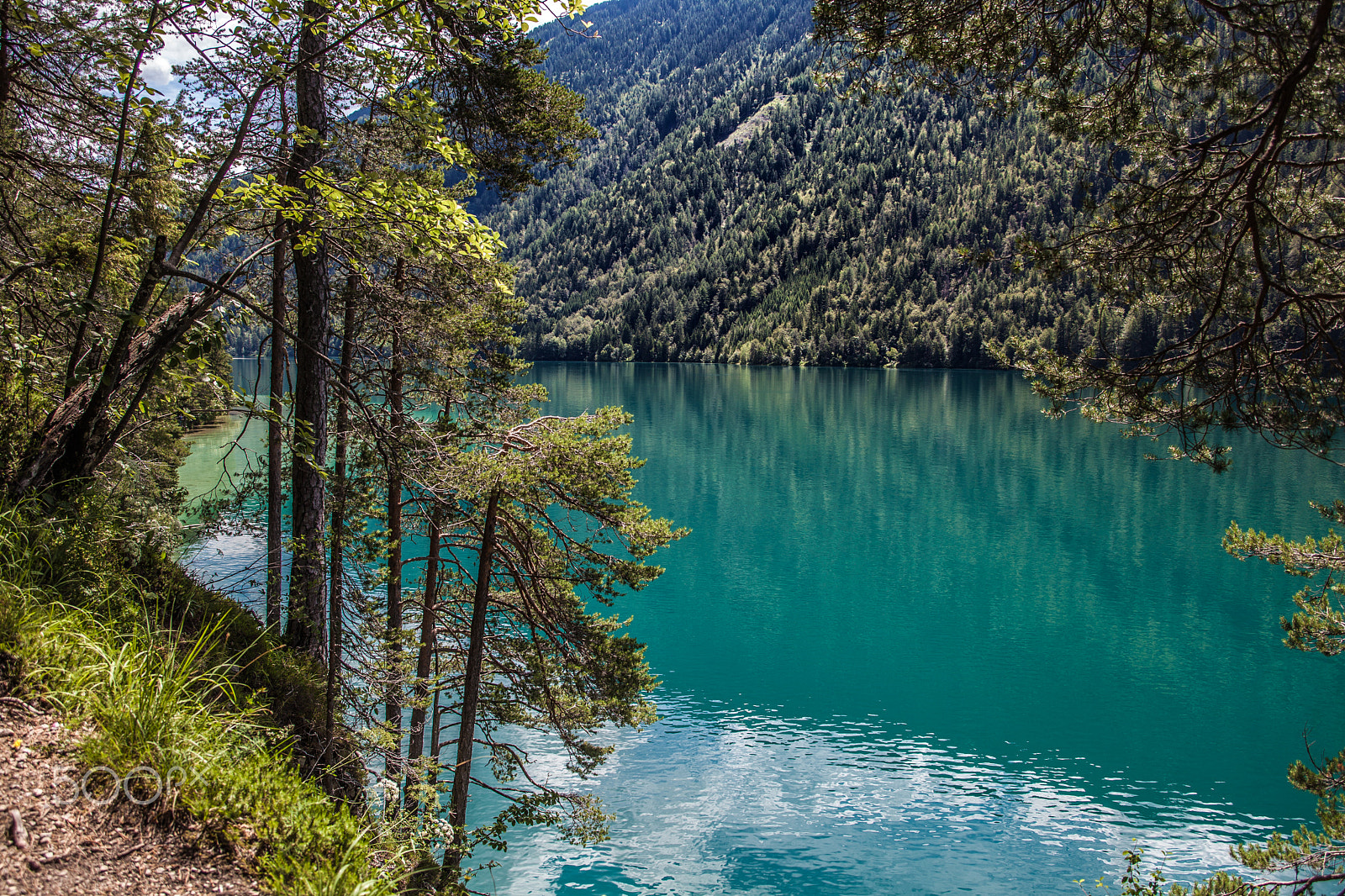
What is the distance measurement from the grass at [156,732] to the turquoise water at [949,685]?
958cm

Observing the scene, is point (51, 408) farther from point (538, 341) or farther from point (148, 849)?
point (538, 341)

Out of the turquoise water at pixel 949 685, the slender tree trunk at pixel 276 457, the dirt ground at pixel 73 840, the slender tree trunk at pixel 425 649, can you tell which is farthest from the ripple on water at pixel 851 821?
the dirt ground at pixel 73 840

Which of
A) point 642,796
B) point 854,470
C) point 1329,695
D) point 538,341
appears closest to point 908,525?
point 854,470

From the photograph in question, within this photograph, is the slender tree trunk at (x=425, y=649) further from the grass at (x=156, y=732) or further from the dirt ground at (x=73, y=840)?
the dirt ground at (x=73, y=840)

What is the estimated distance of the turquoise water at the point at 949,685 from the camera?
1455 cm

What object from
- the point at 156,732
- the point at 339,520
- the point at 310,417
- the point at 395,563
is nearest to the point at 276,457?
the point at 310,417

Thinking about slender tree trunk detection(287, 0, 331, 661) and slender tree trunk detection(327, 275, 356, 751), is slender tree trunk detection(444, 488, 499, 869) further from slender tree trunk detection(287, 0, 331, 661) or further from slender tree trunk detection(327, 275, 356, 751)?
slender tree trunk detection(287, 0, 331, 661)

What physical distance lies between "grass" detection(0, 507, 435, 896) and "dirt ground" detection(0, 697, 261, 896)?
69 millimetres

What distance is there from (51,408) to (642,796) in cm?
1401

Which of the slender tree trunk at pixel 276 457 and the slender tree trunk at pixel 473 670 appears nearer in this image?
the slender tree trunk at pixel 276 457

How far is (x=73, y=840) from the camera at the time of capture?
266cm

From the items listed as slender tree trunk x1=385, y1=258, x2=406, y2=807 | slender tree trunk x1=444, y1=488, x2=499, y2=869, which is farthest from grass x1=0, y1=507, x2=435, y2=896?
slender tree trunk x1=444, y1=488, x2=499, y2=869

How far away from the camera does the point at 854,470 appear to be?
1832 inches

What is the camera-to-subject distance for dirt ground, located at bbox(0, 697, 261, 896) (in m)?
2.51
